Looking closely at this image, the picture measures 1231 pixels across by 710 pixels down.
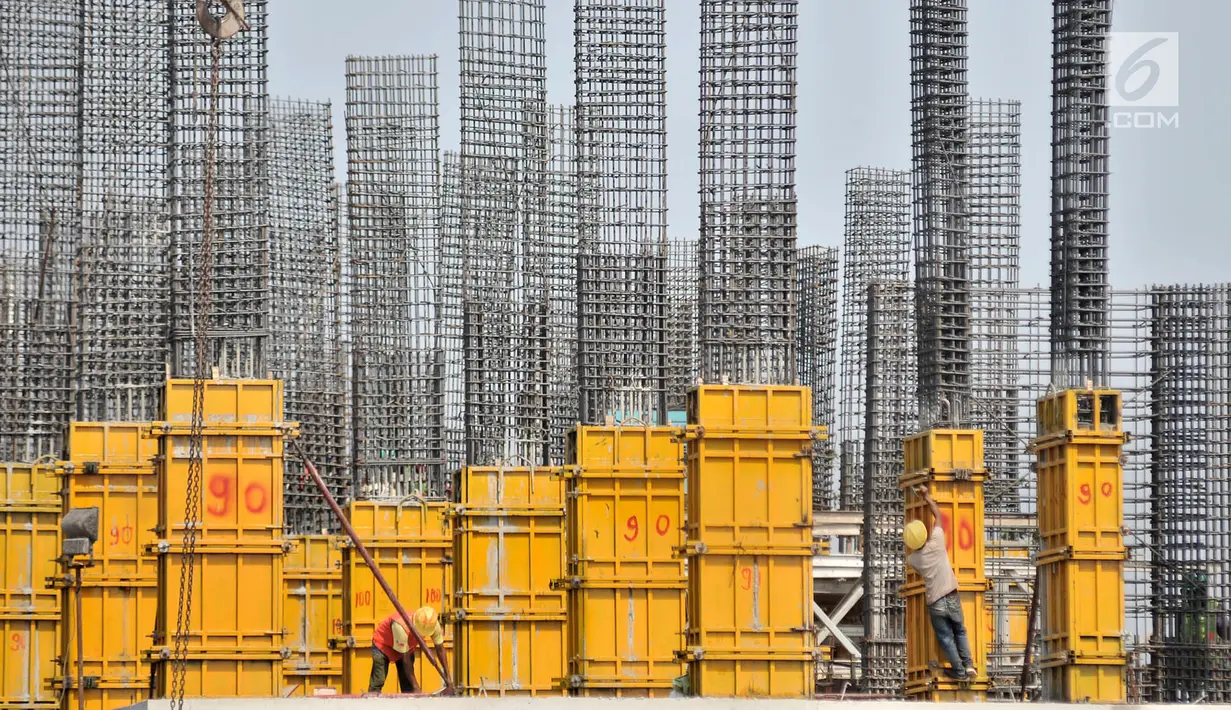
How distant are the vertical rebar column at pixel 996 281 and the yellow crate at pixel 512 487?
25.8 ft

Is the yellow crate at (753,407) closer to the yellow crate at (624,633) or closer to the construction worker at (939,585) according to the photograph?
the construction worker at (939,585)

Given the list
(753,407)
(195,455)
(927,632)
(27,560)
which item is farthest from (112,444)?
(927,632)

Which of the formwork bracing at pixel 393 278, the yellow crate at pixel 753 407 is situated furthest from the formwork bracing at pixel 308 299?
the yellow crate at pixel 753 407

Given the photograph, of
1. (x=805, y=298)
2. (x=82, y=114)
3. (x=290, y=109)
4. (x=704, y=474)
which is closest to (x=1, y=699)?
(x=82, y=114)

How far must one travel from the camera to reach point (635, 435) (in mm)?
29359

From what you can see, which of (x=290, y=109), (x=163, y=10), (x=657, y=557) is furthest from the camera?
(x=290, y=109)

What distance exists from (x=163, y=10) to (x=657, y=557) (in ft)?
50.6

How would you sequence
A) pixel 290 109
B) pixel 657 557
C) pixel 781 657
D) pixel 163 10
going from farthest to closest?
pixel 290 109, pixel 163 10, pixel 657 557, pixel 781 657

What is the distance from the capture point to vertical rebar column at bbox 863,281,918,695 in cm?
3666

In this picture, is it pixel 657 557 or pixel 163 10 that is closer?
pixel 657 557

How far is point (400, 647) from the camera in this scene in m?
26.5

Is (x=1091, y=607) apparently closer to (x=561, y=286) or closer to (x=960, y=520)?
(x=960, y=520)

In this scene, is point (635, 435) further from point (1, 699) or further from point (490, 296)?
point (1, 699)

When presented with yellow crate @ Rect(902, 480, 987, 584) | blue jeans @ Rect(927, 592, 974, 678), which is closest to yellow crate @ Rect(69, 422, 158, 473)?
yellow crate @ Rect(902, 480, 987, 584)
